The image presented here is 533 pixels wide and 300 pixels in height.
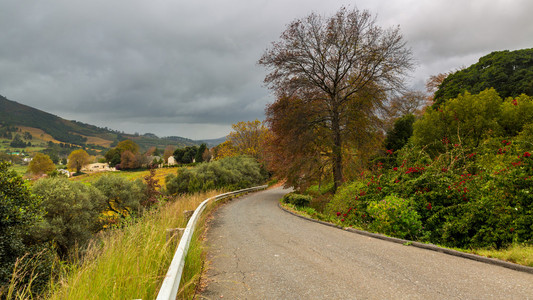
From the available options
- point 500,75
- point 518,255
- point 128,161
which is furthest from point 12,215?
point 128,161

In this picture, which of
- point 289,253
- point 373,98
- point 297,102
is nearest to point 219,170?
point 297,102

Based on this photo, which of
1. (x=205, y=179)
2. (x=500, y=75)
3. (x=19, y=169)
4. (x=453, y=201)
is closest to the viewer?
(x=453, y=201)

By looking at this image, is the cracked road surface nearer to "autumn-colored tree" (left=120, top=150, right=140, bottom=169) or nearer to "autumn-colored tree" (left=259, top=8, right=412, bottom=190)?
"autumn-colored tree" (left=259, top=8, right=412, bottom=190)

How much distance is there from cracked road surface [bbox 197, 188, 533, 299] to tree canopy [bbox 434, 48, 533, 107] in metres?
21.6

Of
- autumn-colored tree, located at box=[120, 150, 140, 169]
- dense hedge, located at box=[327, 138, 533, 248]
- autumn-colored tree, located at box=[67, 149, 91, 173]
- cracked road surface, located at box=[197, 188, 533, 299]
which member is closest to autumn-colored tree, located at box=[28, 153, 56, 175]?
autumn-colored tree, located at box=[67, 149, 91, 173]

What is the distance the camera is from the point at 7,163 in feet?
22.1

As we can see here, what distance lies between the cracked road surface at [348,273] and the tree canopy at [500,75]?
21.6 meters

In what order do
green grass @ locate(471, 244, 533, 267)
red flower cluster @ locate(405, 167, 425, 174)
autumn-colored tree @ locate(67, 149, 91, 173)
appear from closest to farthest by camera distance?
1. green grass @ locate(471, 244, 533, 267)
2. red flower cluster @ locate(405, 167, 425, 174)
3. autumn-colored tree @ locate(67, 149, 91, 173)

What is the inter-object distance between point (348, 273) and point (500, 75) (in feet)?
91.5

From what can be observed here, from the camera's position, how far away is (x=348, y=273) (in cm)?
446

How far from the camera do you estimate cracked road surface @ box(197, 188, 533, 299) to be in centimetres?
370

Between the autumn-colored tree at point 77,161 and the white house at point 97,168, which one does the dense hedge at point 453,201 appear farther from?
the autumn-colored tree at point 77,161

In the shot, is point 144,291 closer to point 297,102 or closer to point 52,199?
point 52,199

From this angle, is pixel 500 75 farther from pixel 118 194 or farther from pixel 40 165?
pixel 40 165
